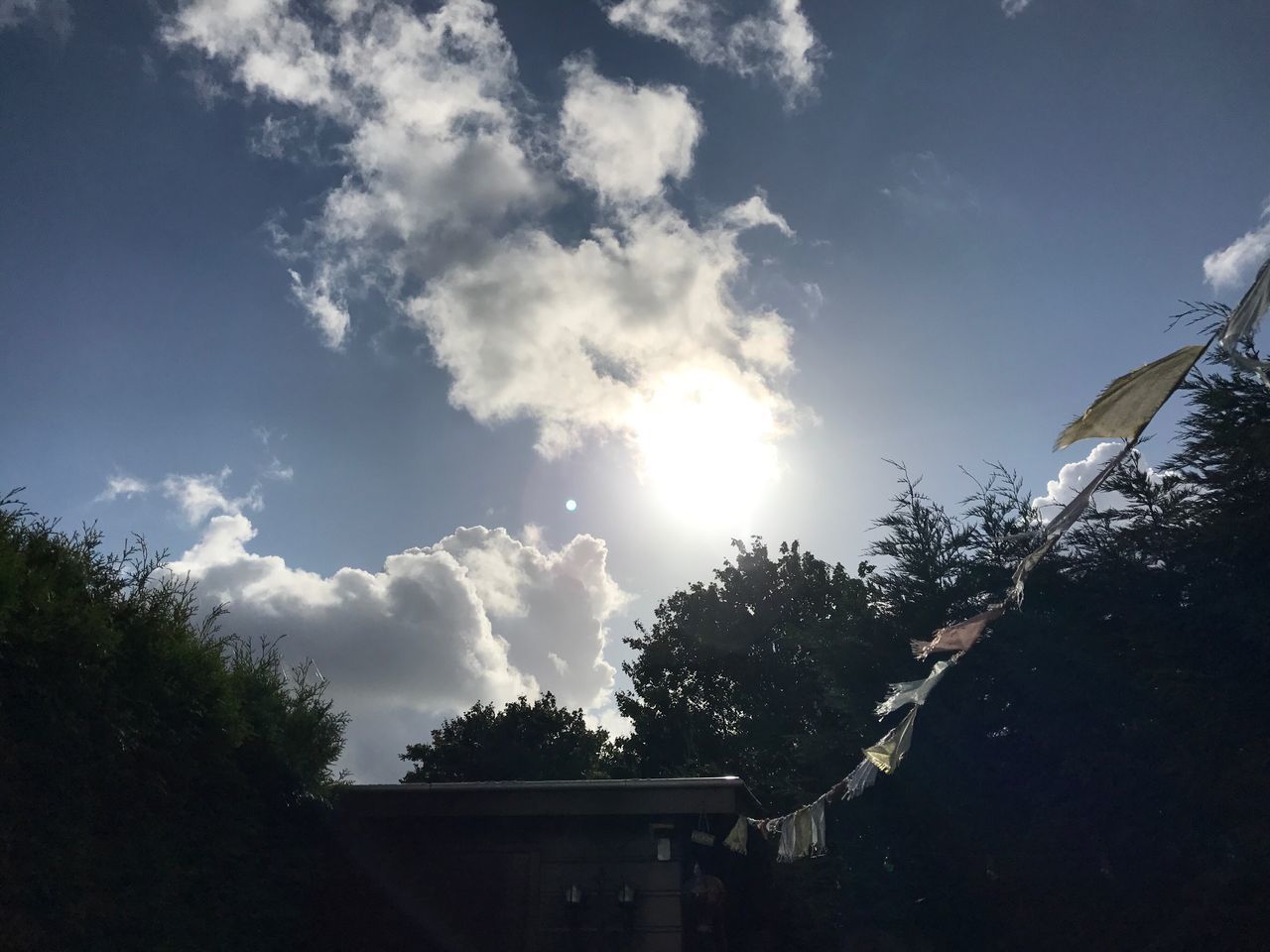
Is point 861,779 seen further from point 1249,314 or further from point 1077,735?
point 1077,735

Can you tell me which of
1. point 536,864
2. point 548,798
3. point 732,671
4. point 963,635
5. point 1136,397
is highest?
point 732,671

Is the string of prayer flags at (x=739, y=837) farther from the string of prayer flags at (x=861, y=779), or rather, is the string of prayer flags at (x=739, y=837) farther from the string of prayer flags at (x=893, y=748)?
the string of prayer flags at (x=893, y=748)

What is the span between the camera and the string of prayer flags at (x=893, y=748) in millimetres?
3334

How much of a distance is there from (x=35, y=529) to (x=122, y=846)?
2082 mm

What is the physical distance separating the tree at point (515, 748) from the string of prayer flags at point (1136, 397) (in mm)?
27427

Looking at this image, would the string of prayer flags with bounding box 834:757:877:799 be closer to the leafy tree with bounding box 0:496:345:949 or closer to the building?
the building

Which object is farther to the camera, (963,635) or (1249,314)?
(963,635)

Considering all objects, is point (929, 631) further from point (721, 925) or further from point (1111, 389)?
point (1111, 389)

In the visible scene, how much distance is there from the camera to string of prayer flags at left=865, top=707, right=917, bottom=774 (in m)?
3.33

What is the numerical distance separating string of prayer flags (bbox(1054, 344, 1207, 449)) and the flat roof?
6950mm

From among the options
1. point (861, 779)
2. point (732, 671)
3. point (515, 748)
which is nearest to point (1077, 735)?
point (861, 779)

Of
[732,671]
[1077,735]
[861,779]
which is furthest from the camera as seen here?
[732,671]

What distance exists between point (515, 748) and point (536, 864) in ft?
67.8

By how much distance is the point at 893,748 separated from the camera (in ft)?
11.1
